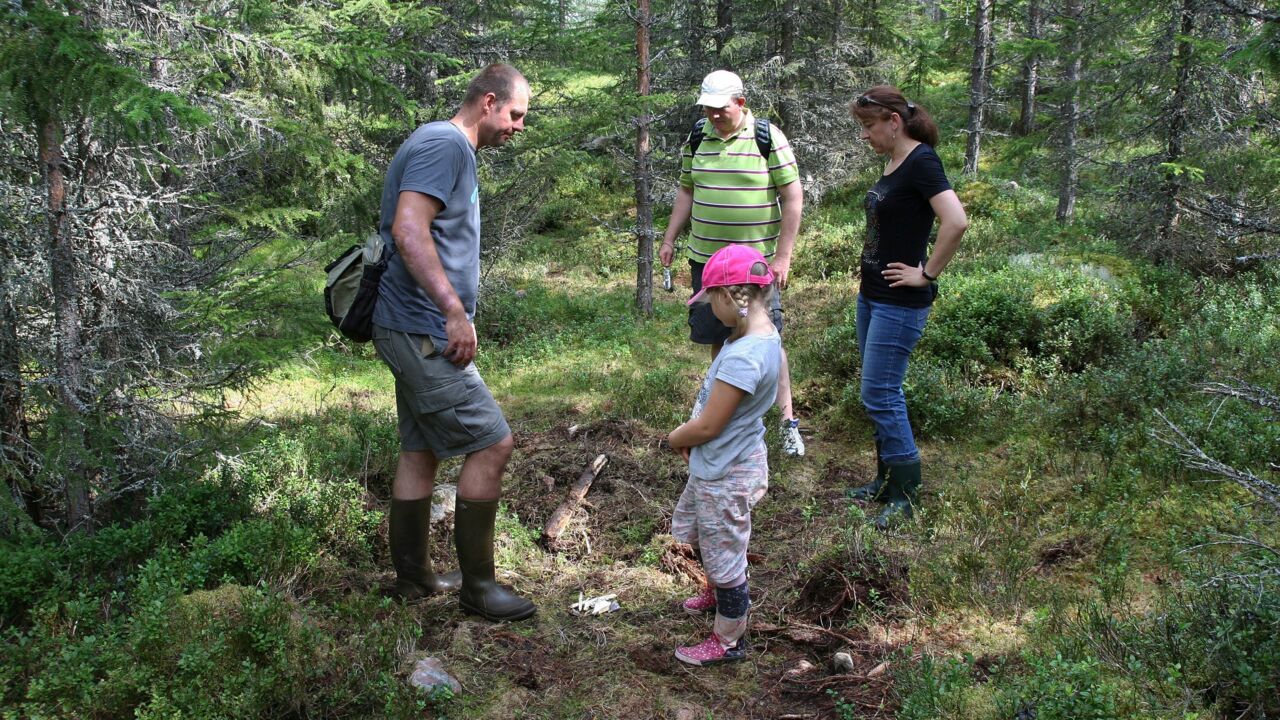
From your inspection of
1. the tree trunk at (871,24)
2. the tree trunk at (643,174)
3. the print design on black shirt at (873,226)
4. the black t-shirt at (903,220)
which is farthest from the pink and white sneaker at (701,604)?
the tree trunk at (871,24)

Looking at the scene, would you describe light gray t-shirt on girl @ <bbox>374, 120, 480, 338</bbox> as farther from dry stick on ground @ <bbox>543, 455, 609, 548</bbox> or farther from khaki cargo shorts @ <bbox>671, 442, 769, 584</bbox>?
dry stick on ground @ <bbox>543, 455, 609, 548</bbox>

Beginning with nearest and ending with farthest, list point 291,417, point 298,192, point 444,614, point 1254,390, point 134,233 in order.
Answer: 1. point 1254,390
2. point 444,614
3. point 134,233
4. point 291,417
5. point 298,192

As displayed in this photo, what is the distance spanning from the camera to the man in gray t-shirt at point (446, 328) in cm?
351

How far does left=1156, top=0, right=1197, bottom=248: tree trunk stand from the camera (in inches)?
407

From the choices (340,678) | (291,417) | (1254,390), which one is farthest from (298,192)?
(1254,390)

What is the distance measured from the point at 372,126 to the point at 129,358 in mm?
5941

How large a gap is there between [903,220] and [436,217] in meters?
2.74

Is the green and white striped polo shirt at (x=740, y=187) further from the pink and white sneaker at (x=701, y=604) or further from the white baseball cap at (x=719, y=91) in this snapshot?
the pink and white sneaker at (x=701, y=604)

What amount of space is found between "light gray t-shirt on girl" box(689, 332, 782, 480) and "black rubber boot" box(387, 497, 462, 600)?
153 centimetres

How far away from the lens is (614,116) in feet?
35.7

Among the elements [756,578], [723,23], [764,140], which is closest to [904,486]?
[756,578]

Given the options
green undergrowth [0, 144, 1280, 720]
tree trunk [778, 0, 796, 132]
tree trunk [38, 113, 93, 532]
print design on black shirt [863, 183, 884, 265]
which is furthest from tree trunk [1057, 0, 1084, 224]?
tree trunk [38, 113, 93, 532]

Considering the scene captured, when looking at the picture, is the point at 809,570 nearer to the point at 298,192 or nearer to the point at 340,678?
the point at 340,678

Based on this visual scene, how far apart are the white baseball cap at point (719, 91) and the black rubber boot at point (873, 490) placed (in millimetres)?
2457
